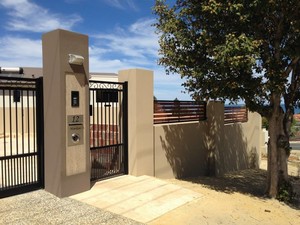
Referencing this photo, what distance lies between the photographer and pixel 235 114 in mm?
13086

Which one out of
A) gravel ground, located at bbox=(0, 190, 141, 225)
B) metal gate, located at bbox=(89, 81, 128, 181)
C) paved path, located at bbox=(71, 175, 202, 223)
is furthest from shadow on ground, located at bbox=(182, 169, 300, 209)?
gravel ground, located at bbox=(0, 190, 141, 225)

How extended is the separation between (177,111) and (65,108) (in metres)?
4.75

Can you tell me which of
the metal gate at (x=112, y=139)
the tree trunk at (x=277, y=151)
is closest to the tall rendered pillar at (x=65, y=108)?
the metal gate at (x=112, y=139)

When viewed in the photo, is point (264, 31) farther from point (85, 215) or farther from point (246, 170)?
point (246, 170)

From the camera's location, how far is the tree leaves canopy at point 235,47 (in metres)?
6.63

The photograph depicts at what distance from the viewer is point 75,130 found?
6.03 metres

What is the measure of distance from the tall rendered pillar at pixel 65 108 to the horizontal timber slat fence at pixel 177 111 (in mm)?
3196

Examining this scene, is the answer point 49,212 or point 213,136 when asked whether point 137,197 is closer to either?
point 49,212

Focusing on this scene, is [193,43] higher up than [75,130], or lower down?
higher up

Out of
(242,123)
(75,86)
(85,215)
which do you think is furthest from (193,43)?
A: (242,123)

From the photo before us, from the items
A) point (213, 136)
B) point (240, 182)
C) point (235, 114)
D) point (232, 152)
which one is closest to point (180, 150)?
point (213, 136)

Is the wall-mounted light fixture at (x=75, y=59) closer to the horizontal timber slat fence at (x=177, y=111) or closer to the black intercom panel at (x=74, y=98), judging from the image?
the black intercom panel at (x=74, y=98)

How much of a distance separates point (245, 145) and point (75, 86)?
9788 millimetres

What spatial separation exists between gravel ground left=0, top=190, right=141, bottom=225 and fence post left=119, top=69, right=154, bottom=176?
7.92 feet
